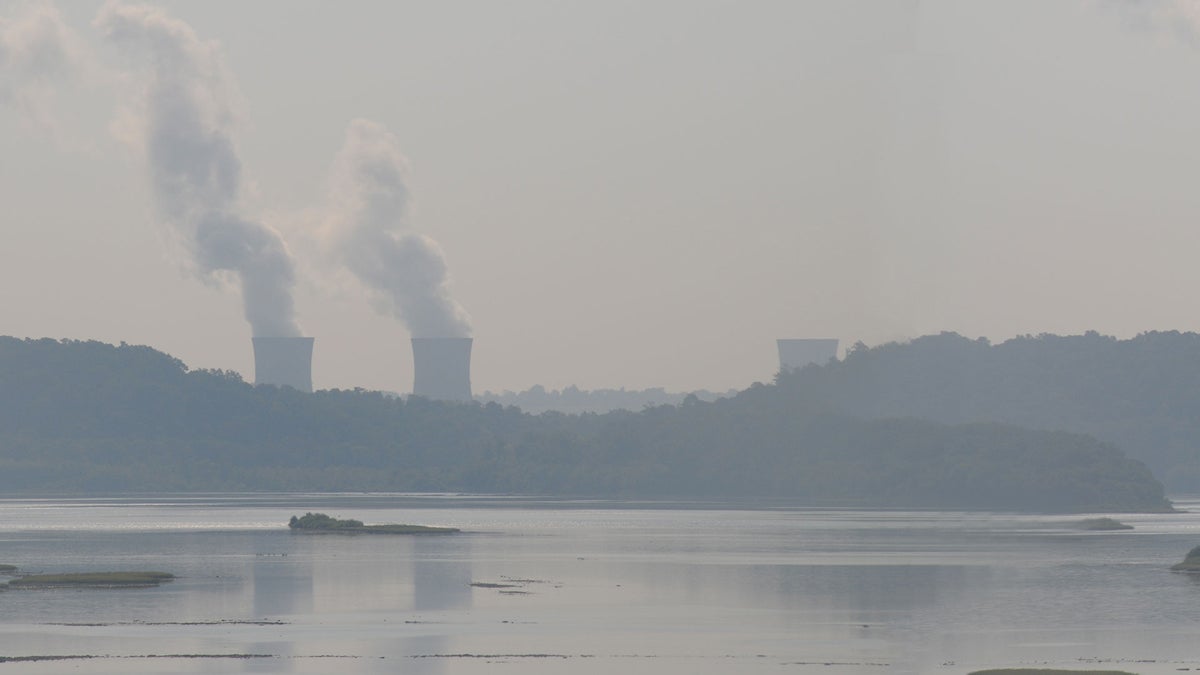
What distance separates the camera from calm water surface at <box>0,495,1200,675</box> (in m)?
67.6

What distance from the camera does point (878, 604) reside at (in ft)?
287

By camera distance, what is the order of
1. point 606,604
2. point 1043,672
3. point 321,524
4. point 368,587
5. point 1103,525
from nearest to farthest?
point 1043,672 < point 606,604 < point 368,587 < point 321,524 < point 1103,525

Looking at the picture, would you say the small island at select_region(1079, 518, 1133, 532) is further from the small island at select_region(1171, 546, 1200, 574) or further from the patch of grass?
the patch of grass

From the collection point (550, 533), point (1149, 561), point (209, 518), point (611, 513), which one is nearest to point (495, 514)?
point (611, 513)

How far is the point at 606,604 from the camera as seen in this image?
285 ft

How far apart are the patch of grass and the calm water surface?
1268 mm

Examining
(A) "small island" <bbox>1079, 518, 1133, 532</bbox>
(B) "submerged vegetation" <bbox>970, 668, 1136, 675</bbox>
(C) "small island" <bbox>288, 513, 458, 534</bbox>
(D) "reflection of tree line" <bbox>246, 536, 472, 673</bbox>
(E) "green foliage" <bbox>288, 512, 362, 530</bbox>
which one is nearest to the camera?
(B) "submerged vegetation" <bbox>970, 668, 1136, 675</bbox>

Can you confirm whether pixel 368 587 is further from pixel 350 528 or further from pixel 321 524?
pixel 321 524

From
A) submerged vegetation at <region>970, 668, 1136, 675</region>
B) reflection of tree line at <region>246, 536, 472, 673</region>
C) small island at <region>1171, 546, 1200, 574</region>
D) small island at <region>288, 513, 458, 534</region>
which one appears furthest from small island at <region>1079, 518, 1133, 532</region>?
submerged vegetation at <region>970, 668, 1136, 675</region>

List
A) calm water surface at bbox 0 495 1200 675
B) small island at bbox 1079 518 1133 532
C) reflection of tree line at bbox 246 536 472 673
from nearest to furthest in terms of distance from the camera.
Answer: calm water surface at bbox 0 495 1200 675, reflection of tree line at bbox 246 536 472 673, small island at bbox 1079 518 1133 532

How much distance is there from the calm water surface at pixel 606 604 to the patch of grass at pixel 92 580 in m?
1.27

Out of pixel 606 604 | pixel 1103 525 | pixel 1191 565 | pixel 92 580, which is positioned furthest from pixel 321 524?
pixel 606 604

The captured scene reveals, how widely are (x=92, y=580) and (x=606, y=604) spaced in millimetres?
22587

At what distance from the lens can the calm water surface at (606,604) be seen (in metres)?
67.6
